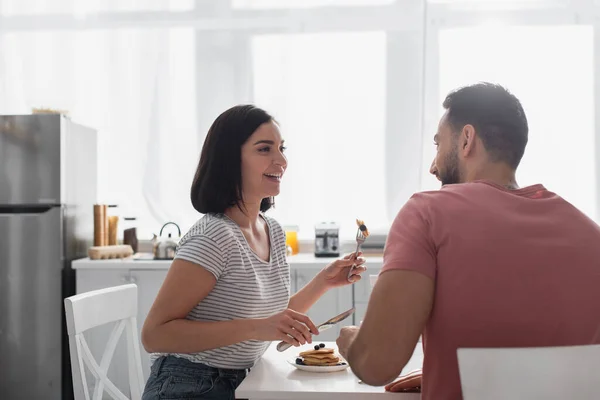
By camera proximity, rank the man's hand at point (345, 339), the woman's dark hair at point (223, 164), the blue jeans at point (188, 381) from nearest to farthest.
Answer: the man's hand at point (345, 339) < the blue jeans at point (188, 381) < the woman's dark hair at point (223, 164)

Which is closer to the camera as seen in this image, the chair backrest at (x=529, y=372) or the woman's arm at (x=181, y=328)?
the chair backrest at (x=529, y=372)

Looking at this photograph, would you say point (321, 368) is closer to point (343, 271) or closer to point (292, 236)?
point (343, 271)

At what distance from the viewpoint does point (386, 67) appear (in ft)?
12.7

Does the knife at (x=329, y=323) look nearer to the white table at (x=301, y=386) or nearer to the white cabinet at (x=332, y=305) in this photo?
the white table at (x=301, y=386)

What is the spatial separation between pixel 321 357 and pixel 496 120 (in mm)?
653

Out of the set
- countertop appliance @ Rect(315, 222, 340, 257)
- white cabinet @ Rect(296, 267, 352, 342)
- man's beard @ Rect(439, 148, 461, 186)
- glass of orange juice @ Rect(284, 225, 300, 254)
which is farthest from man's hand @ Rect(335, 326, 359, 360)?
glass of orange juice @ Rect(284, 225, 300, 254)

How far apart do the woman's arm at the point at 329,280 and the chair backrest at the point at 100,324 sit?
0.50m

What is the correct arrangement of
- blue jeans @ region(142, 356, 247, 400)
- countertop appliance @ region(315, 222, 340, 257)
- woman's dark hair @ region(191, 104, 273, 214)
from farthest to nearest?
countertop appliance @ region(315, 222, 340, 257)
woman's dark hair @ region(191, 104, 273, 214)
blue jeans @ region(142, 356, 247, 400)

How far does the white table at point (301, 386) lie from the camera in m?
1.35

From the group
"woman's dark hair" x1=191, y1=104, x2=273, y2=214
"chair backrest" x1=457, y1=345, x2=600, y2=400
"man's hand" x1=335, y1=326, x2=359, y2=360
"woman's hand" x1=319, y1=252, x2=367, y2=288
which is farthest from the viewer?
"woman's hand" x1=319, y1=252, x2=367, y2=288

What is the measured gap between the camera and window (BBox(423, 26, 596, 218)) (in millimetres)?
3754

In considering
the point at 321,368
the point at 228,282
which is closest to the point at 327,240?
the point at 228,282

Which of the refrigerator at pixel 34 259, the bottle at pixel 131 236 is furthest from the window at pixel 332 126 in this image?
the refrigerator at pixel 34 259

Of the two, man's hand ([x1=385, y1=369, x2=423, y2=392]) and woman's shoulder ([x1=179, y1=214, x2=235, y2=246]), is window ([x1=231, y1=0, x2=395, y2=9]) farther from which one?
man's hand ([x1=385, y1=369, x2=423, y2=392])
